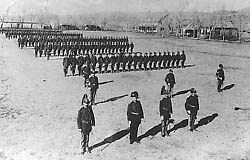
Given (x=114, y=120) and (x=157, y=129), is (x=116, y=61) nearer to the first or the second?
(x=114, y=120)

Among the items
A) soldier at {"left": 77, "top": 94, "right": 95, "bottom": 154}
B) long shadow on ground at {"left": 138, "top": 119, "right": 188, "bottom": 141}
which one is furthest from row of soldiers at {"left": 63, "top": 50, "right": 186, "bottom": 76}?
soldier at {"left": 77, "top": 94, "right": 95, "bottom": 154}

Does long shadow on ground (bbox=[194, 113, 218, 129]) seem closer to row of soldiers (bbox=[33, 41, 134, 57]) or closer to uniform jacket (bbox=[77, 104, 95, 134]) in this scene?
uniform jacket (bbox=[77, 104, 95, 134])

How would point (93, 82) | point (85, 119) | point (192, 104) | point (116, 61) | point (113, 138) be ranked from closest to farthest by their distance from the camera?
point (85, 119) → point (113, 138) → point (192, 104) → point (93, 82) → point (116, 61)

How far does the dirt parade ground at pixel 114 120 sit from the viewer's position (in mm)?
7824

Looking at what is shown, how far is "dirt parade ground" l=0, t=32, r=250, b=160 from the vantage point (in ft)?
25.7

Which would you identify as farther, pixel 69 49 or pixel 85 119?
pixel 69 49

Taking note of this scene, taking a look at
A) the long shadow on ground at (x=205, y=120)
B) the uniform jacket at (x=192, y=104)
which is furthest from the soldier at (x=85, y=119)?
the long shadow on ground at (x=205, y=120)

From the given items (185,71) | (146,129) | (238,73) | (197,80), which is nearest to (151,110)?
(146,129)

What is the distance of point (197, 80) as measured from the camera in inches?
717

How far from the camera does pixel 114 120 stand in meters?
10.4

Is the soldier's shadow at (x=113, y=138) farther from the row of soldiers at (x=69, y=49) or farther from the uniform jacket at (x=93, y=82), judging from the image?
the row of soldiers at (x=69, y=49)

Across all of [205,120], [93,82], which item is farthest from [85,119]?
[205,120]

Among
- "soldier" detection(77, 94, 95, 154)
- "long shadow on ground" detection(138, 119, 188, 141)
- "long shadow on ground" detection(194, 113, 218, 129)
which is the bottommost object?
"long shadow on ground" detection(138, 119, 188, 141)

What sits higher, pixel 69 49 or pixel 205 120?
pixel 69 49
